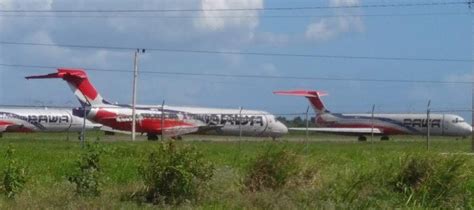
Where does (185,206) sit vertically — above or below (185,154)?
below

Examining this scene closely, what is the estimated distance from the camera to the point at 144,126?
1882 inches

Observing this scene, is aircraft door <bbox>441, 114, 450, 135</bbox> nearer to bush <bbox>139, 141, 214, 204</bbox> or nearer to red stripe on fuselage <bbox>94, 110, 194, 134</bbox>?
red stripe on fuselage <bbox>94, 110, 194, 134</bbox>

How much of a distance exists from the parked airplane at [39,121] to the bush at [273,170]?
4716 cm

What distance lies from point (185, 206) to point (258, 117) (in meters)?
43.3

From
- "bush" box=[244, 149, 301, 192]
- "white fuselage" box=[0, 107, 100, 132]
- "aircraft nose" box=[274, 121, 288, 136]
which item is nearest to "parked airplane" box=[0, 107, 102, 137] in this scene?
"white fuselage" box=[0, 107, 100, 132]

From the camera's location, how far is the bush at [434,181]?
10664 mm

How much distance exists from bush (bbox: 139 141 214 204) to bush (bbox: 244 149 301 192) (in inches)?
37.0

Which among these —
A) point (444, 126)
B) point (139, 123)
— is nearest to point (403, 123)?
point (444, 126)

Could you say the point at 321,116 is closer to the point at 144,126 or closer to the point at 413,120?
the point at 413,120

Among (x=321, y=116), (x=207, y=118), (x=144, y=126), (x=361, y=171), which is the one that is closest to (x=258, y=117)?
(x=207, y=118)

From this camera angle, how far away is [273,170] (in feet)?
35.6

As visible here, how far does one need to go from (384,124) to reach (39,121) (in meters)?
25.1

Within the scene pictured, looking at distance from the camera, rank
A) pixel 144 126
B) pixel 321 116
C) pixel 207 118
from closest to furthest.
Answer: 1. pixel 144 126
2. pixel 207 118
3. pixel 321 116

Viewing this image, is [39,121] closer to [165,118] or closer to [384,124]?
[165,118]
